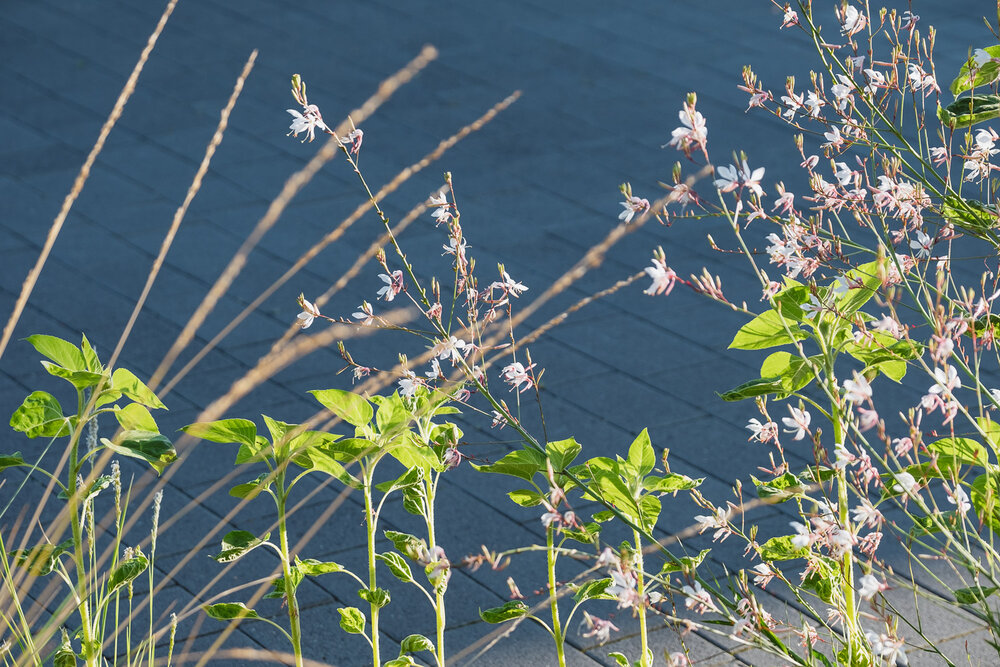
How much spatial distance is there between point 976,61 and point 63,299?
4.03m

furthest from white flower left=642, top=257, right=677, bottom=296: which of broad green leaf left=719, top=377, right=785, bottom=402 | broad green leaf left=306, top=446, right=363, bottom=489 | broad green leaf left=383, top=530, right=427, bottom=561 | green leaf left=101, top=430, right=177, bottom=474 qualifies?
green leaf left=101, top=430, right=177, bottom=474

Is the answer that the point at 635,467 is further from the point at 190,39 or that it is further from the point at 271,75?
the point at 190,39

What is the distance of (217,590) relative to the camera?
121 inches

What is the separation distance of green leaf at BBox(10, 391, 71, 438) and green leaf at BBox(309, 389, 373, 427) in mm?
377

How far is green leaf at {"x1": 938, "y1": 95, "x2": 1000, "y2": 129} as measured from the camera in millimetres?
1783

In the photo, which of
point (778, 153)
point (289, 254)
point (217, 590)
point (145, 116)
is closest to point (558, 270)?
point (289, 254)

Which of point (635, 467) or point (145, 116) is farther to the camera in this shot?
point (145, 116)

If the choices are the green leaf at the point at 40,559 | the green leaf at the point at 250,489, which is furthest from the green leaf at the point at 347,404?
the green leaf at the point at 40,559

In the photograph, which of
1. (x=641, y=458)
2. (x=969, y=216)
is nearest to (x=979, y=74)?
(x=969, y=216)

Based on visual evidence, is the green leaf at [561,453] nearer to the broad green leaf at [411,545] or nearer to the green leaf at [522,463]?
the green leaf at [522,463]

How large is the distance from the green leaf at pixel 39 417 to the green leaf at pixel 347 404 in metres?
0.38

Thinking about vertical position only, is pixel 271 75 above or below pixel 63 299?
above

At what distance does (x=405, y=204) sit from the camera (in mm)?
5895

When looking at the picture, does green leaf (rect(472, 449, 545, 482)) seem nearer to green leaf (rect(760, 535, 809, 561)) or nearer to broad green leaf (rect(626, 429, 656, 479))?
broad green leaf (rect(626, 429, 656, 479))
